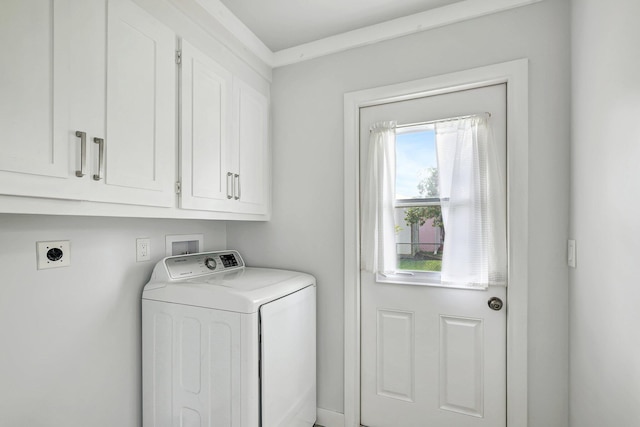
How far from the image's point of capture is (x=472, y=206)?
5.30 feet

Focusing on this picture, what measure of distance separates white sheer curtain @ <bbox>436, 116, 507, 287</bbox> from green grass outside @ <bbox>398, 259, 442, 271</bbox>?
74 millimetres

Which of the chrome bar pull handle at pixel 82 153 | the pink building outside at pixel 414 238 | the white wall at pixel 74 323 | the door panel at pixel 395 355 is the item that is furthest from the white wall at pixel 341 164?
the chrome bar pull handle at pixel 82 153

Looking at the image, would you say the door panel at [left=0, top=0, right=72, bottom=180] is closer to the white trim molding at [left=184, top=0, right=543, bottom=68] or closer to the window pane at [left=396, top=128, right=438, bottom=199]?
the white trim molding at [left=184, top=0, right=543, bottom=68]

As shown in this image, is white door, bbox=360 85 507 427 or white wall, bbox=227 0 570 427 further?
white door, bbox=360 85 507 427

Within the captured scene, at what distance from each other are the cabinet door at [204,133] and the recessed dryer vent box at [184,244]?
388 millimetres

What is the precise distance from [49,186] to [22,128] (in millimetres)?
172

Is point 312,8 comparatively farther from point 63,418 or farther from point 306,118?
point 63,418

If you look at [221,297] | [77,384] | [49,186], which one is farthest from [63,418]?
[49,186]

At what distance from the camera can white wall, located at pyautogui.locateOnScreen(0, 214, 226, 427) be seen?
1.13 meters

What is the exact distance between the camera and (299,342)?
67.4 inches

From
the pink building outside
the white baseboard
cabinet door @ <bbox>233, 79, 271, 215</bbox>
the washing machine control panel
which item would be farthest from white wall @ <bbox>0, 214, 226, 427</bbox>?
the pink building outside

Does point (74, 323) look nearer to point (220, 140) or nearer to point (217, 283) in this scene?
point (217, 283)

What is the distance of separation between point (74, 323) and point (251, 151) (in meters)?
1.20

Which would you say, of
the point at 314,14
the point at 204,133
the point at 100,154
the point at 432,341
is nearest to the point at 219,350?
the point at 100,154
